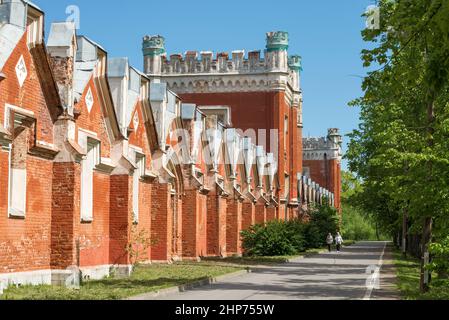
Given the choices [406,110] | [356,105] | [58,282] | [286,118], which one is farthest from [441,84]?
[286,118]

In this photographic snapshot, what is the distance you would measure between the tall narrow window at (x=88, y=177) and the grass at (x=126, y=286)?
1.87m

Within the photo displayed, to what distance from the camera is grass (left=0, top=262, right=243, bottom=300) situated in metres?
15.4

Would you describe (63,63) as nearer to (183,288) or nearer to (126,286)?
(126,286)

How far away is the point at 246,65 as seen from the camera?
54.8 metres

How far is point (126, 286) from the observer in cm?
1848

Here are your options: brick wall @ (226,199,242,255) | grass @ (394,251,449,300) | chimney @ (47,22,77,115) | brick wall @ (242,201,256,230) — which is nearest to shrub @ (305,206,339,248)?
brick wall @ (242,201,256,230)

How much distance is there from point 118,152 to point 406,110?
45.2 feet

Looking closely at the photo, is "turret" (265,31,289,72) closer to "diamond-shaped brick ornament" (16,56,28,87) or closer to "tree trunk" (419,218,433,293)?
"tree trunk" (419,218,433,293)

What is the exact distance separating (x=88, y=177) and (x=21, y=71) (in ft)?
15.0

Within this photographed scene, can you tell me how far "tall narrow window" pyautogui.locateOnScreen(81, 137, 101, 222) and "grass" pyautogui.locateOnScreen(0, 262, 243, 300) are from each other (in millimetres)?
1872

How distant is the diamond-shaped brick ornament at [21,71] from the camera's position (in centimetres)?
1747

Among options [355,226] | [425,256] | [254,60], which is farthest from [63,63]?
[355,226]

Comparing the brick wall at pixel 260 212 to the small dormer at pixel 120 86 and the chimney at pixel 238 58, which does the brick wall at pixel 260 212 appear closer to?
the chimney at pixel 238 58

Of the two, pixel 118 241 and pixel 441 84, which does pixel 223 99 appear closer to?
pixel 118 241
